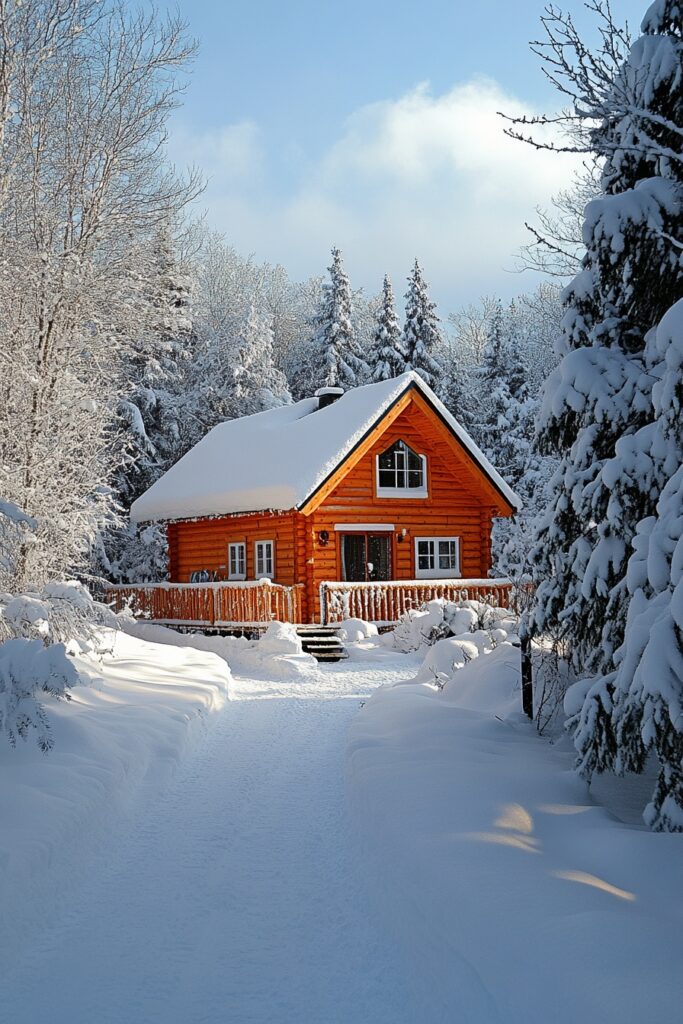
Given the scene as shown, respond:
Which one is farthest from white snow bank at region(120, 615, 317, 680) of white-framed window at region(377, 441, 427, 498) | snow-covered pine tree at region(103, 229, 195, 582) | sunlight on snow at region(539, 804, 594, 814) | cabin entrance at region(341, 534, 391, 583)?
snow-covered pine tree at region(103, 229, 195, 582)

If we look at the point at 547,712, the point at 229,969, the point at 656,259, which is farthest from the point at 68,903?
the point at 656,259

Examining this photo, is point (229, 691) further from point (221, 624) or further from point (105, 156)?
point (105, 156)

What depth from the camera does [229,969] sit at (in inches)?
152

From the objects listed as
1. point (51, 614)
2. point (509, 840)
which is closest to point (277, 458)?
point (51, 614)

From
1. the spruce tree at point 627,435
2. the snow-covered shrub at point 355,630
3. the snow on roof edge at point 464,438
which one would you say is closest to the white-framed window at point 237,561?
the snow-covered shrub at point 355,630

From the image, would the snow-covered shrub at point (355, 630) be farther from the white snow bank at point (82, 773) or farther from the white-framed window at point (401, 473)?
the white snow bank at point (82, 773)

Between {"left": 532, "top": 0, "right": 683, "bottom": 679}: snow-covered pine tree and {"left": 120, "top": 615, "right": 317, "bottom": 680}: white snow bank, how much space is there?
9.91 m

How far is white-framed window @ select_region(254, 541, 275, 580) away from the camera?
2319 cm

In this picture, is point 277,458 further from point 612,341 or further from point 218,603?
point 612,341

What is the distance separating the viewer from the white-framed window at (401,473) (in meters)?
23.9

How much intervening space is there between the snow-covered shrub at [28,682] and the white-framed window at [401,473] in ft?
58.4

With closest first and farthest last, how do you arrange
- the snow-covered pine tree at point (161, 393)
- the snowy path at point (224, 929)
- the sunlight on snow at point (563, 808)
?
the snowy path at point (224, 929)
the sunlight on snow at point (563, 808)
the snow-covered pine tree at point (161, 393)

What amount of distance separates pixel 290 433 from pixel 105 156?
39.2 ft

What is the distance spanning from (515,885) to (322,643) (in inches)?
581
